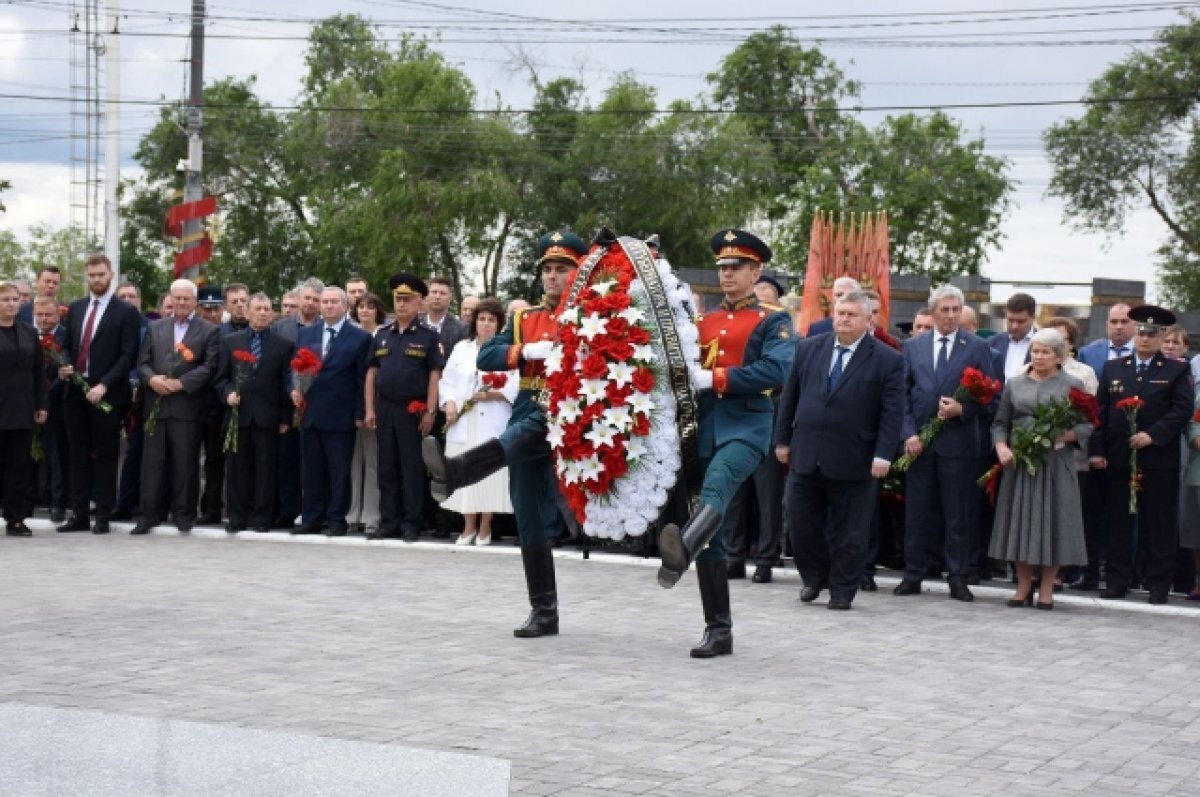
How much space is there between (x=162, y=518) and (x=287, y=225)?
201ft

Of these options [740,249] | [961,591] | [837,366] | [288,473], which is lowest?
[961,591]

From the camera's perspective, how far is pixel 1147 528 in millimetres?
12914

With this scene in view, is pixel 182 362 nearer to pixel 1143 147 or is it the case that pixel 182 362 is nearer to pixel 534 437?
Result: pixel 534 437

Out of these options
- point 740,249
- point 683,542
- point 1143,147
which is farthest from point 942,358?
point 1143,147

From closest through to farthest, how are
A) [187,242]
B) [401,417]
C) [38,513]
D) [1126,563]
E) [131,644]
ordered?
[131,644]
[1126,563]
[401,417]
[38,513]
[187,242]

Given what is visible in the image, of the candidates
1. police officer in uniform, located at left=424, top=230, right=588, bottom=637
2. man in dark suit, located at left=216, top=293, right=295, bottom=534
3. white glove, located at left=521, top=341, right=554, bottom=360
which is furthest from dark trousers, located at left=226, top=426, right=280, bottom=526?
white glove, located at left=521, top=341, right=554, bottom=360

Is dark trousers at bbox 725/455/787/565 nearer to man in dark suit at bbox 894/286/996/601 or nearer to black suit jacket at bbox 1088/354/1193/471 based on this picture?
man in dark suit at bbox 894/286/996/601

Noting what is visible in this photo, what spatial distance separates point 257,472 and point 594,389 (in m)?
7.16

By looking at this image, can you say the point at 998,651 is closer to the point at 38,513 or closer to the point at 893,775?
the point at 893,775

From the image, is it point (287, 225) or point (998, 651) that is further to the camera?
point (287, 225)

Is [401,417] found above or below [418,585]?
above

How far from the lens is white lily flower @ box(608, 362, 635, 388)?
9.32 m

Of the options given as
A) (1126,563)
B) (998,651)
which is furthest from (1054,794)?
(1126,563)

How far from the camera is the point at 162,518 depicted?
16016 mm
